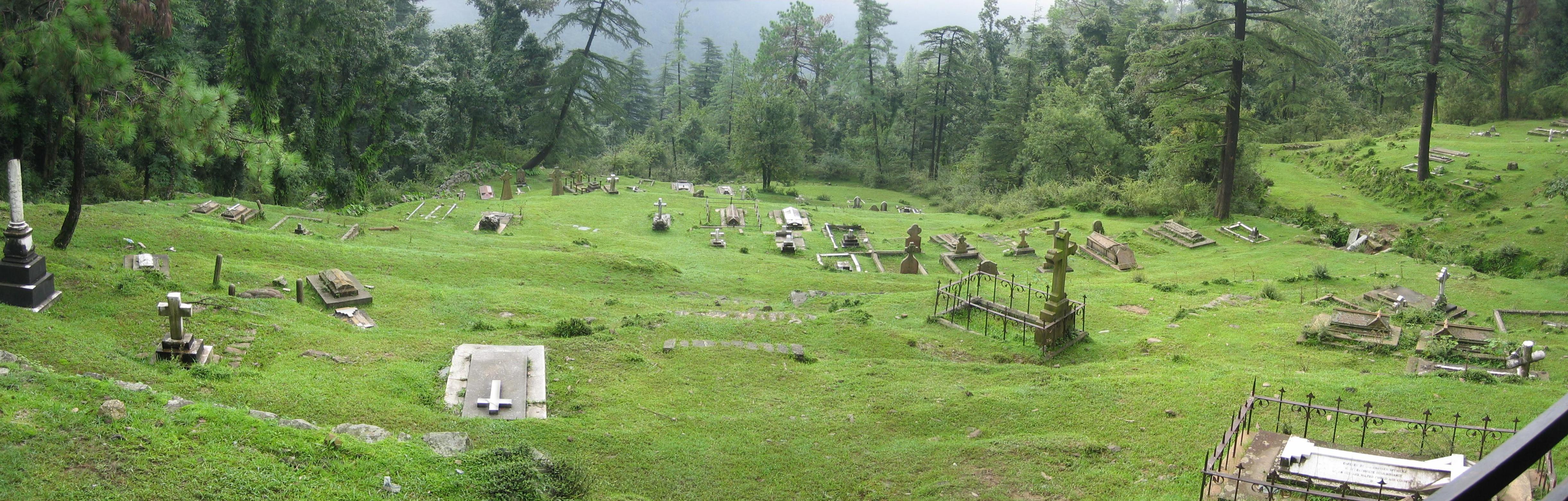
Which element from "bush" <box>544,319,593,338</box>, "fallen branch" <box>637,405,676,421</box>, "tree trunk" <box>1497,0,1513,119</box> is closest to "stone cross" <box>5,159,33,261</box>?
"bush" <box>544,319,593,338</box>

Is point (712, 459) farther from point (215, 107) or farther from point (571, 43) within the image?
point (571, 43)

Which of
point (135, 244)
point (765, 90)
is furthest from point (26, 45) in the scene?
point (765, 90)

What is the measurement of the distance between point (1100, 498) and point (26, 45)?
1389cm

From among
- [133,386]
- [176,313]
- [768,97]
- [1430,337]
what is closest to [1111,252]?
[1430,337]

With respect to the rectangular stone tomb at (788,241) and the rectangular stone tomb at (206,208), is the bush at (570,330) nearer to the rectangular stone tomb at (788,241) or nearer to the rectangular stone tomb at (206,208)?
the rectangular stone tomb at (206,208)

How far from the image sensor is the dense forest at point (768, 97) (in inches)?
548

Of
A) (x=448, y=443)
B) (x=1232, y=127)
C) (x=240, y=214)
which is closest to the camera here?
(x=448, y=443)

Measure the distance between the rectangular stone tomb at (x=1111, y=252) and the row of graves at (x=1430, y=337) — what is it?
6646mm

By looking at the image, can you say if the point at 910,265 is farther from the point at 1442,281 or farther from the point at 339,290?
the point at 339,290

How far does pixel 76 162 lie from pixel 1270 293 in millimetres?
20481

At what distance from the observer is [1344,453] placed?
28.6 ft

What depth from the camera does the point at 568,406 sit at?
11.0m

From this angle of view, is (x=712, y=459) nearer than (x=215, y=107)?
Yes

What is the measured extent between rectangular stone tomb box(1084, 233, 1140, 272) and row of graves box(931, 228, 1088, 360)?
217 inches
